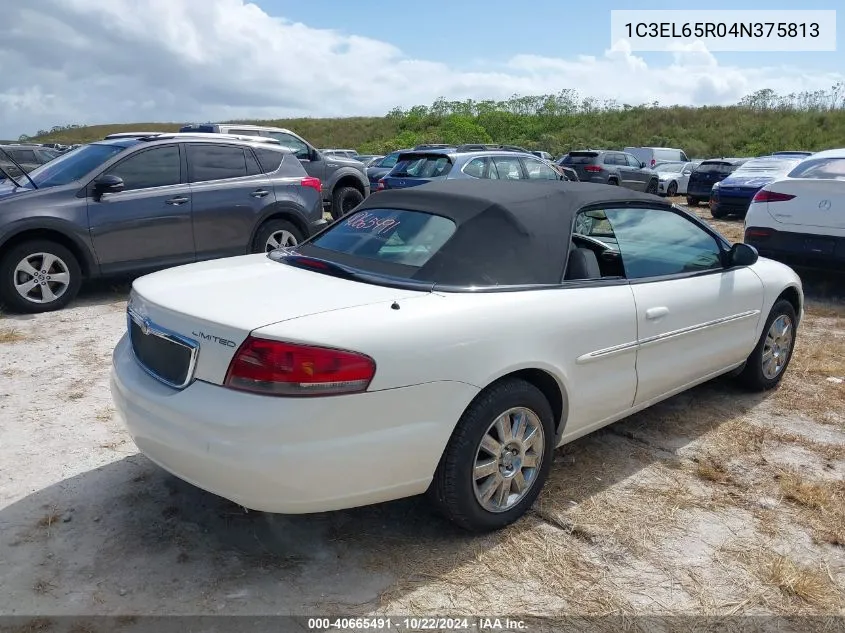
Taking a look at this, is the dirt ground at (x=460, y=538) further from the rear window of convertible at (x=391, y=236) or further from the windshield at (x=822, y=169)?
the windshield at (x=822, y=169)

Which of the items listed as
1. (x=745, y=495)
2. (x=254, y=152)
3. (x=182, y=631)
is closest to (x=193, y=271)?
(x=182, y=631)

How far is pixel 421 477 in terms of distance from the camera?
281 centimetres

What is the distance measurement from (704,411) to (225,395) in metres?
3.34

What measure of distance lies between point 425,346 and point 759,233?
6.77m

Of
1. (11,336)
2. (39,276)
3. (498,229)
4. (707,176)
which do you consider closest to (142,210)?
(39,276)

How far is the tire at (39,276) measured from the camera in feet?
21.7

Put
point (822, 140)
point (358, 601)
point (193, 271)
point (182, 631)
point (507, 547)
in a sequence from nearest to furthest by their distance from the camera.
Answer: point (182, 631)
point (358, 601)
point (507, 547)
point (193, 271)
point (822, 140)

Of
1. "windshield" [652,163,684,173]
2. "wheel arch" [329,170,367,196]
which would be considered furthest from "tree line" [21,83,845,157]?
"wheel arch" [329,170,367,196]

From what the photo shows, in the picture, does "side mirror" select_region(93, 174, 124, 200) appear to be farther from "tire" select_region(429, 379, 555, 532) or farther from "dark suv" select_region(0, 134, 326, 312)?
"tire" select_region(429, 379, 555, 532)

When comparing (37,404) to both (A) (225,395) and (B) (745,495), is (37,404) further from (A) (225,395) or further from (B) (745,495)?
(B) (745,495)

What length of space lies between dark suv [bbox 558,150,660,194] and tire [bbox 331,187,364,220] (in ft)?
32.3

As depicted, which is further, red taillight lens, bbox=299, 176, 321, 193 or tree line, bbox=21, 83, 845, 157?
tree line, bbox=21, 83, 845, 157

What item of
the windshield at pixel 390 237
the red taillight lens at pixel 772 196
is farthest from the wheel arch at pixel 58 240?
the red taillight lens at pixel 772 196

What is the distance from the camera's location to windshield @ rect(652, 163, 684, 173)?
24656 mm
